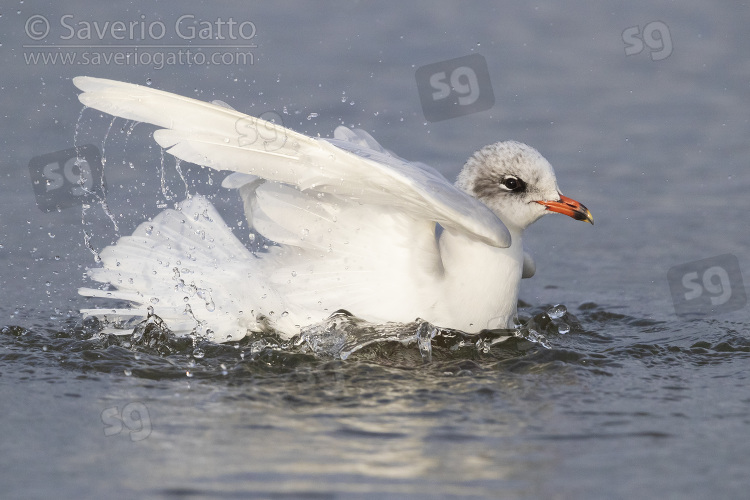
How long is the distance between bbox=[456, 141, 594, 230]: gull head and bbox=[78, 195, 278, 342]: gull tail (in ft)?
4.45

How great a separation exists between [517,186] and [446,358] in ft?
3.43

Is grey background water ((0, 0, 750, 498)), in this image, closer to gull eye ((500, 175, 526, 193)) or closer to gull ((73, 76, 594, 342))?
gull ((73, 76, 594, 342))

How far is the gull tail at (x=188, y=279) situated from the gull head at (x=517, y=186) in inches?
53.4

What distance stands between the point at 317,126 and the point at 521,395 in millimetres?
3969

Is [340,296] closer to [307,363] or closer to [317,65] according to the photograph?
[307,363]

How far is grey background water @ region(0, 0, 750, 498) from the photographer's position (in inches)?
177

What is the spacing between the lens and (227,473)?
436 centimetres

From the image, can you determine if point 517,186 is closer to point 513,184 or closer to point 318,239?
point 513,184

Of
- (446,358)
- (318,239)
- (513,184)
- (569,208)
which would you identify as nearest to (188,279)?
(318,239)


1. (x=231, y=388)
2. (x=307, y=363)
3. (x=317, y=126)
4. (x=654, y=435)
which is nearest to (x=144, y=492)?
(x=231, y=388)

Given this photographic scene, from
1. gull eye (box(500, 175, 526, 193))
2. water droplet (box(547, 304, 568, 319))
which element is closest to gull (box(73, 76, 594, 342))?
gull eye (box(500, 175, 526, 193))

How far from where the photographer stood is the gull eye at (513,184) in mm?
6102

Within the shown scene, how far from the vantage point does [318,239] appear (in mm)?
5957

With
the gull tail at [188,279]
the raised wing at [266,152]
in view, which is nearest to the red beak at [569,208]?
the raised wing at [266,152]
